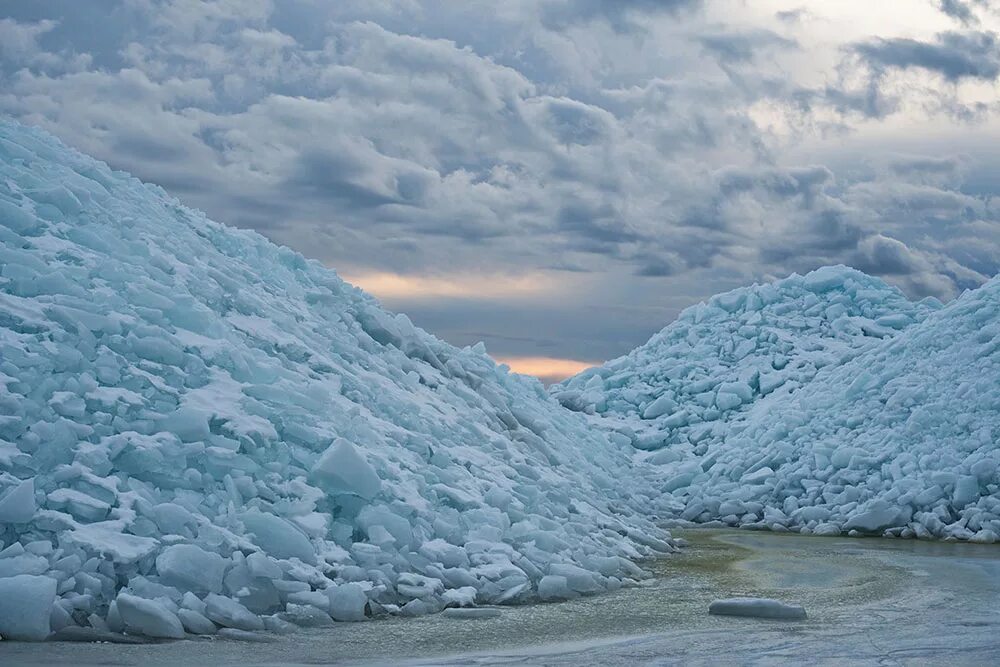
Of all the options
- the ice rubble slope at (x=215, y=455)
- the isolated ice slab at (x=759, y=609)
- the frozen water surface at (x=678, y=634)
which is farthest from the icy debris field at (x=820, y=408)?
the isolated ice slab at (x=759, y=609)

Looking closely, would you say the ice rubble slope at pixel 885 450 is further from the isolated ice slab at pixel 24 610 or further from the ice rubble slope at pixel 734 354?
the isolated ice slab at pixel 24 610

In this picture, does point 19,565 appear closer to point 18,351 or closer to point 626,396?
point 18,351

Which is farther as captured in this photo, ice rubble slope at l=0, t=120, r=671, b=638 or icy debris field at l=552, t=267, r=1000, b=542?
icy debris field at l=552, t=267, r=1000, b=542

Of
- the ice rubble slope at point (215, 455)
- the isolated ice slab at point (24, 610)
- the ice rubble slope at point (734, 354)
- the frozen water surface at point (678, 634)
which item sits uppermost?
the ice rubble slope at point (734, 354)

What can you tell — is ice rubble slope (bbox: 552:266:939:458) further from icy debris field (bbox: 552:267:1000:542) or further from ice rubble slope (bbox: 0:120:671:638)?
ice rubble slope (bbox: 0:120:671:638)

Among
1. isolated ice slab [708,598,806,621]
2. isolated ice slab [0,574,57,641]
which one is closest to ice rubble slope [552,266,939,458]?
isolated ice slab [708,598,806,621]

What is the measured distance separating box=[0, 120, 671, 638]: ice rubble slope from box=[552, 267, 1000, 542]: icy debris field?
5.04 metres

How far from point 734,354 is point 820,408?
5.91 metres

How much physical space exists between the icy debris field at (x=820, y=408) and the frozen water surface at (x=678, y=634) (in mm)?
5330

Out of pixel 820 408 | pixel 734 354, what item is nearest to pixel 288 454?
pixel 820 408

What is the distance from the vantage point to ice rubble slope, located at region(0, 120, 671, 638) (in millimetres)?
6719

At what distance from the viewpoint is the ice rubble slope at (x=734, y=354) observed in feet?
74.8

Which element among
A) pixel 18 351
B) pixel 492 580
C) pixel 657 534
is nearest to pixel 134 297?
pixel 18 351

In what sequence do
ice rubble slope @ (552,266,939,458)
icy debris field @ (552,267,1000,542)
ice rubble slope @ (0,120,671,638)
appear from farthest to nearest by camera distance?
ice rubble slope @ (552,266,939,458) → icy debris field @ (552,267,1000,542) → ice rubble slope @ (0,120,671,638)
